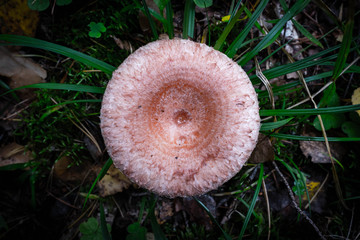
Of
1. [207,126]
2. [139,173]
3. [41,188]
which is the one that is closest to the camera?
[139,173]

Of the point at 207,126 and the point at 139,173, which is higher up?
the point at 207,126

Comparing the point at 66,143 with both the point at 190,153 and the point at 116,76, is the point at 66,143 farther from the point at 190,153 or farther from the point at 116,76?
the point at 190,153

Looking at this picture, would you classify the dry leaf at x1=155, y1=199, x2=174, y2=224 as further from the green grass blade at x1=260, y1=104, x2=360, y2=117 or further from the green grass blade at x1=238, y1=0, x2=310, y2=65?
the green grass blade at x1=238, y1=0, x2=310, y2=65

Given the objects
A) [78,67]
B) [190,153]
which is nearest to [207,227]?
[190,153]

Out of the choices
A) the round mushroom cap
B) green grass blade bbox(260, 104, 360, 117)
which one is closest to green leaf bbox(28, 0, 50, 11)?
the round mushroom cap

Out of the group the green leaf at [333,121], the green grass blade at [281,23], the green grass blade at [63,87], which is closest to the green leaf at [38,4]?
the green grass blade at [63,87]

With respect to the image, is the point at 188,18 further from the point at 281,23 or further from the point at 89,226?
the point at 89,226

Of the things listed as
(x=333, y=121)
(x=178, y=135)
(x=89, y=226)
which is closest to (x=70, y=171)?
(x=89, y=226)

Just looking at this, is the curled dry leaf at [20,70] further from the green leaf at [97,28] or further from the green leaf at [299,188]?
the green leaf at [299,188]
